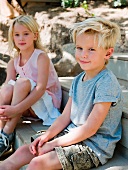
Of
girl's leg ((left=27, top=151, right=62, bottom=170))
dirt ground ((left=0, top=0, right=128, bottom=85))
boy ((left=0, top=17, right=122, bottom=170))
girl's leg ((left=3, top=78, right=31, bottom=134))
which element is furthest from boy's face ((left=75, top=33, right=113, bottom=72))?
dirt ground ((left=0, top=0, right=128, bottom=85))

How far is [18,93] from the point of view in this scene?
2.18 m

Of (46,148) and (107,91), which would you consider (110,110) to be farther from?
(46,148)

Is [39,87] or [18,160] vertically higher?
[39,87]

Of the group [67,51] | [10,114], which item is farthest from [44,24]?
[10,114]

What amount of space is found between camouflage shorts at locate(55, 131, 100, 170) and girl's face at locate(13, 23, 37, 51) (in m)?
1.08

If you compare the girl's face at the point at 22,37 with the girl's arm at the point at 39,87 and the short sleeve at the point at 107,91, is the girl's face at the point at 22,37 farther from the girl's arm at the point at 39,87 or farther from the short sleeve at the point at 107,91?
the short sleeve at the point at 107,91

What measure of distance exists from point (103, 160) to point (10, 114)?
2.69ft

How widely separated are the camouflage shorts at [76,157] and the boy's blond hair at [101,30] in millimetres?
510

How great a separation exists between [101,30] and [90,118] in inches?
16.6

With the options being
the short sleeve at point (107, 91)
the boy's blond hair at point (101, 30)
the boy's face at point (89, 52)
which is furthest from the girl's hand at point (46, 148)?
the boy's blond hair at point (101, 30)

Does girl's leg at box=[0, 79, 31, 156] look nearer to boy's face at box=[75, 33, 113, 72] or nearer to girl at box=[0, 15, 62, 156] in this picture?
girl at box=[0, 15, 62, 156]

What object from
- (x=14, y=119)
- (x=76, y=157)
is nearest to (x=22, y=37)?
(x=14, y=119)

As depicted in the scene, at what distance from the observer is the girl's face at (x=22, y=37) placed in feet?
7.77

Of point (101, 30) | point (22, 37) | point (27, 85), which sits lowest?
point (27, 85)
